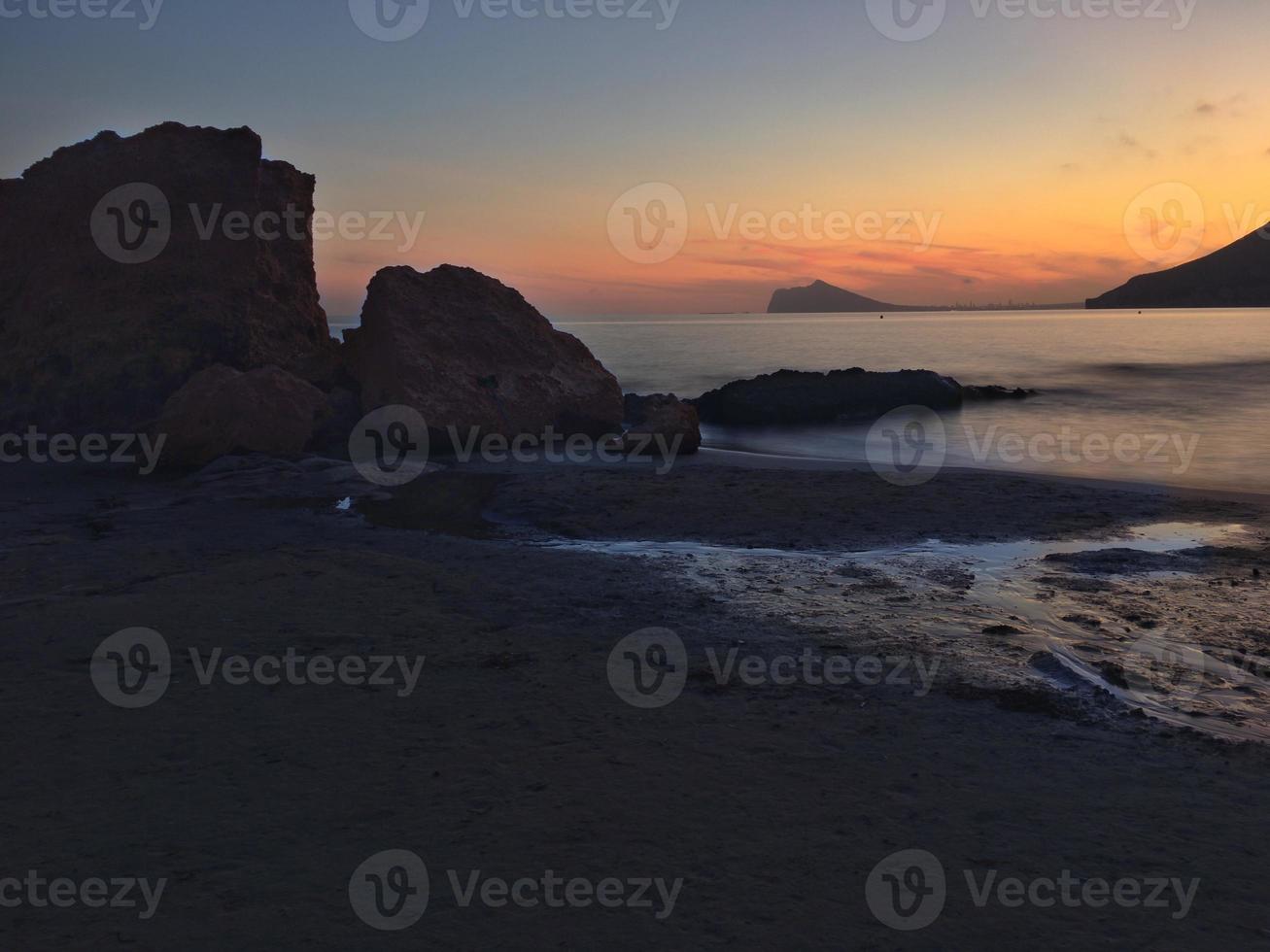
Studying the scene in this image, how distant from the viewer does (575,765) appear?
13.9 feet

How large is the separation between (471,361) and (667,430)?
11.8ft

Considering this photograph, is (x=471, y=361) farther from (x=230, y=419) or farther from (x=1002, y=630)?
(x=1002, y=630)

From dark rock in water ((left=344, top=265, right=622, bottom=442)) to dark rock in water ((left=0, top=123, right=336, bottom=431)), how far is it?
164 cm

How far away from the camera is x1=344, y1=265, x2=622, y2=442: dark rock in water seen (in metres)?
14.9

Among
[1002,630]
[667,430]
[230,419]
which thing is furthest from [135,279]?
[1002,630]

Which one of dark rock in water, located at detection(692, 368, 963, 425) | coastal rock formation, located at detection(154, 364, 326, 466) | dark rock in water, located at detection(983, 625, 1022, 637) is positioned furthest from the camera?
dark rock in water, located at detection(692, 368, 963, 425)

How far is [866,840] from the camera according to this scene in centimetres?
360

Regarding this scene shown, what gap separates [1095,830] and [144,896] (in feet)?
11.8

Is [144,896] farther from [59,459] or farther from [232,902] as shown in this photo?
[59,459]

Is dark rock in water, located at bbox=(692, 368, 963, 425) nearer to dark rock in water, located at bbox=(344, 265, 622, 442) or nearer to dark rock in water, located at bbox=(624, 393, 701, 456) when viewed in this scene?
dark rock in water, located at bbox=(344, 265, 622, 442)

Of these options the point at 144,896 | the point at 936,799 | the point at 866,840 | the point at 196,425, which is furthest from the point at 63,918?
the point at 196,425

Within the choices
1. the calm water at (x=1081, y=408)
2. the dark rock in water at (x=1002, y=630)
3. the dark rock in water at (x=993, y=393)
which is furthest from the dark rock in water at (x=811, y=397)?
the dark rock in water at (x=1002, y=630)

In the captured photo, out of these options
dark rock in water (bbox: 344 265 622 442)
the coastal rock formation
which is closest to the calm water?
dark rock in water (bbox: 344 265 622 442)

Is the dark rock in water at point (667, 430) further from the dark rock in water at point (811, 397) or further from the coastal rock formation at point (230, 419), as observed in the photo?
the dark rock in water at point (811, 397)
